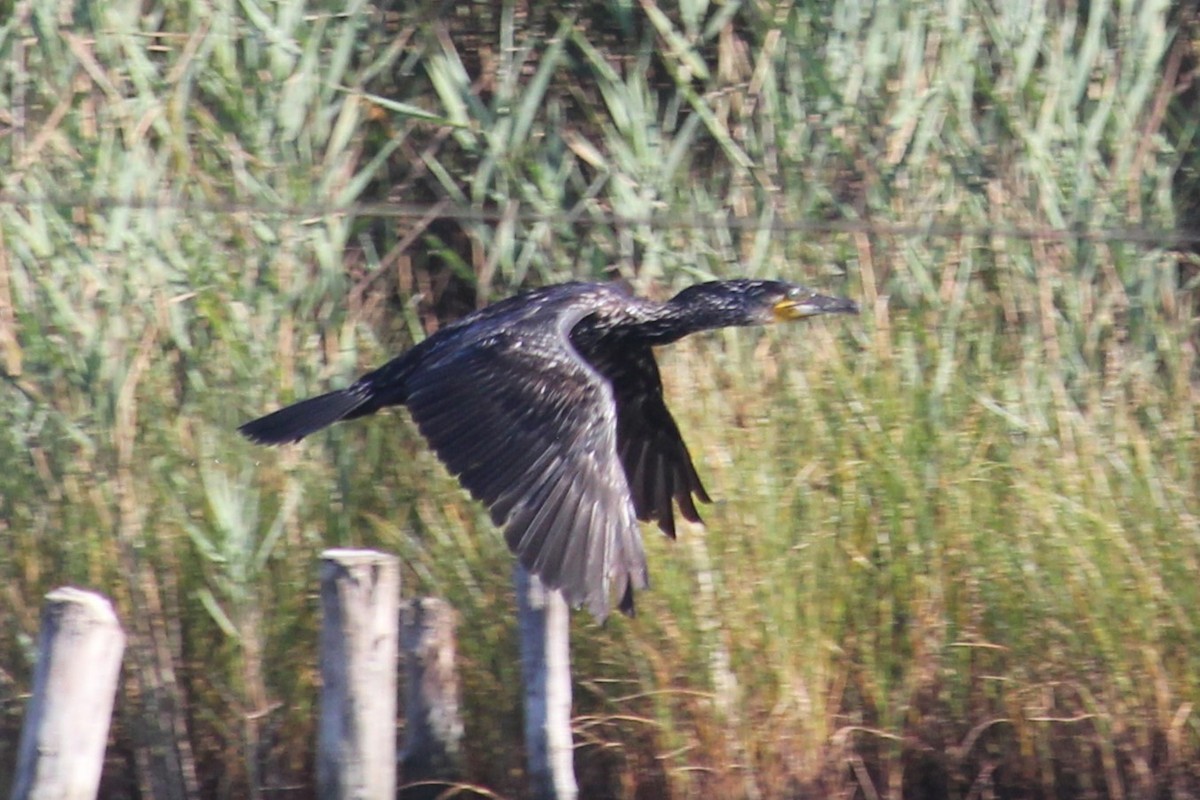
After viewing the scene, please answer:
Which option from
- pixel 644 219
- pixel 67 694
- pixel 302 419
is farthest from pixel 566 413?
pixel 67 694

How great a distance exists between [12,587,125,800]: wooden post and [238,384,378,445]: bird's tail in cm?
61

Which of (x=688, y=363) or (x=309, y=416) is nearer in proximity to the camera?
(x=309, y=416)

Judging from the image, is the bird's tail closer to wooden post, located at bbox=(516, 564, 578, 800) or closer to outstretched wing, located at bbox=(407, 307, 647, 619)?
outstretched wing, located at bbox=(407, 307, 647, 619)

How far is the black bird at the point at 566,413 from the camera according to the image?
369cm

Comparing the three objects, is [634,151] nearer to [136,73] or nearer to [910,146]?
[910,146]

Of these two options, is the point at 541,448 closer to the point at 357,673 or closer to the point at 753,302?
the point at 357,673

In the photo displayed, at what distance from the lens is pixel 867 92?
219 inches

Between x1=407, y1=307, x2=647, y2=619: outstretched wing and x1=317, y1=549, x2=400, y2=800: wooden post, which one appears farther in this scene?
x1=317, y1=549, x2=400, y2=800: wooden post

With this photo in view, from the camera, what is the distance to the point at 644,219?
466cm

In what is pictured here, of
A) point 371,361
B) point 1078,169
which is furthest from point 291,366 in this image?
point 1078,169

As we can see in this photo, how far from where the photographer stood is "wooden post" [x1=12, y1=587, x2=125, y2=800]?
12.2 feet

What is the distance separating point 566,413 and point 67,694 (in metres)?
1.16

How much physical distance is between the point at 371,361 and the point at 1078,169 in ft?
6.99

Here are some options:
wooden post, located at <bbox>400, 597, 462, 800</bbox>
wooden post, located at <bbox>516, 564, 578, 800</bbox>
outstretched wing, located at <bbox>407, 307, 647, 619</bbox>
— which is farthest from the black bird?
wooden post, located at <bbox>400, 597, 462, 800</bbox>
